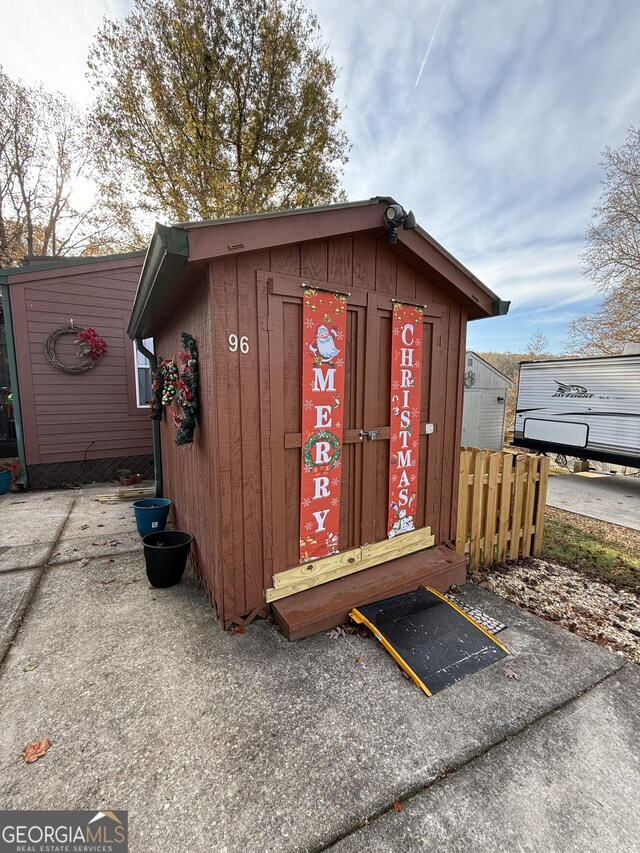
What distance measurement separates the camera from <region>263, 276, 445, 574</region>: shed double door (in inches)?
101

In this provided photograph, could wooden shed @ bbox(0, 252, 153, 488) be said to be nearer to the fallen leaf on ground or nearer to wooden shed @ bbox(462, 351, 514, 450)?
the fallen leaf on ground

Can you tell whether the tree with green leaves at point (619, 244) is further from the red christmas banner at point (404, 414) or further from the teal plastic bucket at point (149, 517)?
the teal plastic bucket at point (149, 517)

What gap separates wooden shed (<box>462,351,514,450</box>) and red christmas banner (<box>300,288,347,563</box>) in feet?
27.3

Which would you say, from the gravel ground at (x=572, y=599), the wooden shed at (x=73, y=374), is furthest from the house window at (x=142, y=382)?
the gravel ground at (x=572, y=599)

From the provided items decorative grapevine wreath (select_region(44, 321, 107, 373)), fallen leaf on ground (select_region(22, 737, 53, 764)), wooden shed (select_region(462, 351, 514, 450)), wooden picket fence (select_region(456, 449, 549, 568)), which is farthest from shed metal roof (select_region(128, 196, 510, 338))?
wooden shed (select_region(462, 351, 514, 450))

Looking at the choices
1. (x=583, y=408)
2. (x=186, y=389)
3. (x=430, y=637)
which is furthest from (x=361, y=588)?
(x=583, y=408)

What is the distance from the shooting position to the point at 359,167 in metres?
11.7

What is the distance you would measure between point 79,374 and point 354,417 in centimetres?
592

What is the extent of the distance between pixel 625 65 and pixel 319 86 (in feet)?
25.9

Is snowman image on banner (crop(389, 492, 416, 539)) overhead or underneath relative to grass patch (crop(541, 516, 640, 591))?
overhead

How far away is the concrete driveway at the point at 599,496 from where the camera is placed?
18.5ft

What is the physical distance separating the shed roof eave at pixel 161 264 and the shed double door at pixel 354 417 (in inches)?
24.1

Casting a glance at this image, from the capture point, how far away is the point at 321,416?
2.73 m

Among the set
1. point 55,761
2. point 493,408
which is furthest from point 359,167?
point 55,761
